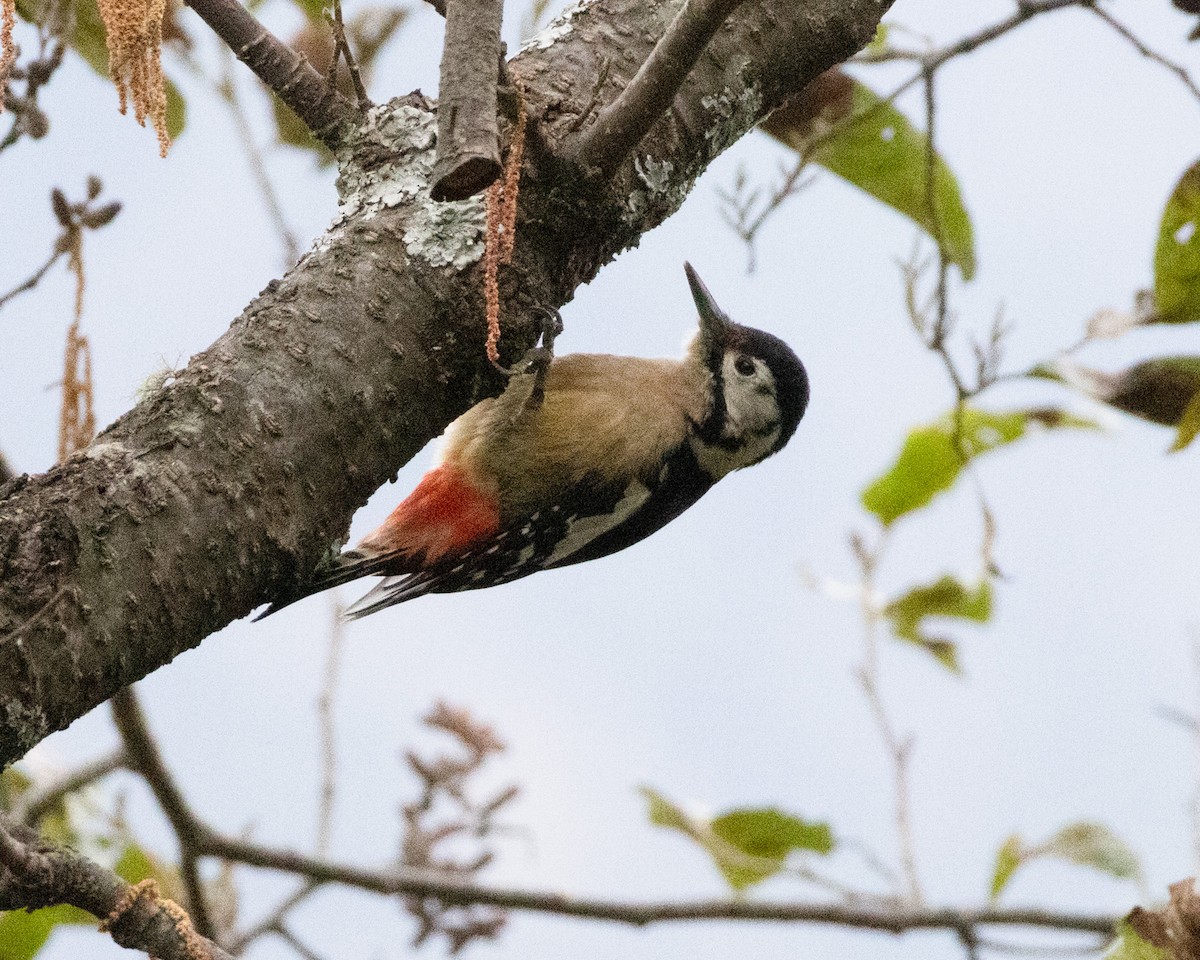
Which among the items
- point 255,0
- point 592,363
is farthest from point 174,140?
point 592,363

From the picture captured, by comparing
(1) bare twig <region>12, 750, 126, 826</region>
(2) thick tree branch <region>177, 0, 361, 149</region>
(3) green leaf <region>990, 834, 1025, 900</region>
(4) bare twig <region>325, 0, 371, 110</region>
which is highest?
(2) thick tree branch <region>177, 0, 361, 149</region>

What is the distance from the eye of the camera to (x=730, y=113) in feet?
7.66

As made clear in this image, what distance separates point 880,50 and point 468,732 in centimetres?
209

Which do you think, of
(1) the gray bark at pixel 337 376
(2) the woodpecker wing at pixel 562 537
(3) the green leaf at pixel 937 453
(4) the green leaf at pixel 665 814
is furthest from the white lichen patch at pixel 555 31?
(4) the green leaf at pixel 665 814

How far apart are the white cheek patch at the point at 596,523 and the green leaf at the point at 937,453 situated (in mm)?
872

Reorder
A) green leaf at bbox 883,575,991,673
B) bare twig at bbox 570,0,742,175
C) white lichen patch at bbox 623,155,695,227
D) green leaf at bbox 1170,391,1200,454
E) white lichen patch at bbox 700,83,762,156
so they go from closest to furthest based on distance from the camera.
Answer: bare twig at bbox 570,0,742,175
white lichen patch at bbox 623,155,695,227
white lichen patch at bbox 700,83,762,156
green leaf at bbox 1170,391,1200,454
green leaf at bbox 883,575,991,673

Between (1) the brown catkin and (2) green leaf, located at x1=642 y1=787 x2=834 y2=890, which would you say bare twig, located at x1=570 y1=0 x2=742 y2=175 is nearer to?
(1) the brown catkin

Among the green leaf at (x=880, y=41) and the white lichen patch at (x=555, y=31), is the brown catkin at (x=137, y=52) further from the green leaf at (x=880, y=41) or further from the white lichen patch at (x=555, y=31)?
the green leaf at (x=880, y=41)

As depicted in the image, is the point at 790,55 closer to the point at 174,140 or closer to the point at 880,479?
the point at 174,140

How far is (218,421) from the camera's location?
1.73 meters

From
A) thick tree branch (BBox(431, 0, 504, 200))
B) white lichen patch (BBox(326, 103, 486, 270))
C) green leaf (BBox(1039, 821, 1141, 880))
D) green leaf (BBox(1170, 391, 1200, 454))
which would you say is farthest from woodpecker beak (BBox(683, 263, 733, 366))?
thick tree branch (BBox(431, 0, 504, 200))

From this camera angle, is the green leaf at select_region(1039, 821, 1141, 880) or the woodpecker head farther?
the woodpecker head

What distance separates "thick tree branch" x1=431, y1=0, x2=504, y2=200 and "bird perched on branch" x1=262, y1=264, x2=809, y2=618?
162 cm

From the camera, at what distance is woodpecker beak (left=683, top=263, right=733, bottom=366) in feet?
12.5
